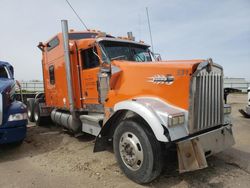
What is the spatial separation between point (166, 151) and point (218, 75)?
1.57m

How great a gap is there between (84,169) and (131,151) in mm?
1148

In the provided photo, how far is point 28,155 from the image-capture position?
5738mm

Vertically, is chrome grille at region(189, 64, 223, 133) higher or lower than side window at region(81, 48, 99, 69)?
lower

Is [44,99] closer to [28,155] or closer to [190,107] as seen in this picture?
[28,155]

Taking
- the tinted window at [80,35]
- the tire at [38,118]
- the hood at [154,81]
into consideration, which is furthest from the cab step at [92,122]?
the tire at [38,118]

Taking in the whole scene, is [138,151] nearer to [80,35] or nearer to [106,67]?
[106,67]

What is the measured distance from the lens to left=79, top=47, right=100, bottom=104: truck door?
592cm

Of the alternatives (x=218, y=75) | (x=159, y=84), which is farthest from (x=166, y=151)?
(x=218, y=75)

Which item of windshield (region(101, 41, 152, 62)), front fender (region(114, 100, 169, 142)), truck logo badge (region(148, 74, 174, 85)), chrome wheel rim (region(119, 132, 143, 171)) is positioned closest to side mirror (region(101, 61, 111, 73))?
windshield (region(101, 41, 152, 62))

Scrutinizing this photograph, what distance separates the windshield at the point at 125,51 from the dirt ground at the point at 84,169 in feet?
7.06

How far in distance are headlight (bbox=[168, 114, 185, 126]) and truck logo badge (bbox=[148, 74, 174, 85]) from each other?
60 centimetres

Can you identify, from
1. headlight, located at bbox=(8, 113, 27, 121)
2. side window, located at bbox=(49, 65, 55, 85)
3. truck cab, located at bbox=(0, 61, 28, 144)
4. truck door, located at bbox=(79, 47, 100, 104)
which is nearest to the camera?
truck cab, located at bbox=(0, 61, 28, 144)

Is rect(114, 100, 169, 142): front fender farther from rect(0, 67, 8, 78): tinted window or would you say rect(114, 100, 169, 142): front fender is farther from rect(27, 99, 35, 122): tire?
rect(27, 99, 35, 122): tire

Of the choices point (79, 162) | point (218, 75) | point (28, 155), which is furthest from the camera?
point (28, 155)
